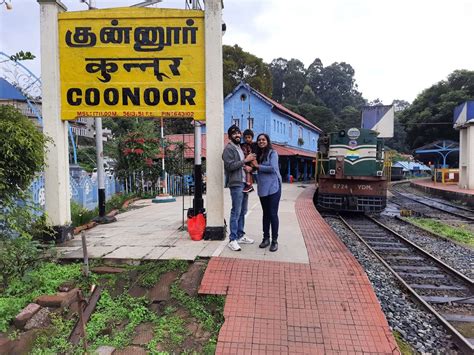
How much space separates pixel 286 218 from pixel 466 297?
4.35 metres

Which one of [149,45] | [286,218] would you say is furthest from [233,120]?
[149,45]

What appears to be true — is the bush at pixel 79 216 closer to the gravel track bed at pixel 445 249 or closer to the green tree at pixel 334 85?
the gravel track bed at pixel 445 249

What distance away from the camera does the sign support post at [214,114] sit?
5723 millimetres

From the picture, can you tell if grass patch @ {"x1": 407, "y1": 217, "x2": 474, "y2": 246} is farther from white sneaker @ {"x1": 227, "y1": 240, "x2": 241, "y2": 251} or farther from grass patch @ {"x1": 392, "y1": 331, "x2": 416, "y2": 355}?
Result: white sneaker @ {"x1": 227, "y1": 240, "x2": 241, "y2": 251}

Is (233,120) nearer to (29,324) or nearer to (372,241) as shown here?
(372,241)

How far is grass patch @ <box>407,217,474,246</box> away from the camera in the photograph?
9477mm

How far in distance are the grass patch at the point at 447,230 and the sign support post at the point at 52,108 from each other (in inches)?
370

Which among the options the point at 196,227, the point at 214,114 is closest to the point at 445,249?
the point at 196,227

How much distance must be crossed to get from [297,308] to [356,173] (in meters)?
9.48

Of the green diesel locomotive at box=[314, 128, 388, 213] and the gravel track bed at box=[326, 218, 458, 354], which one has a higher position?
Answer: the green diesel locomotive at box=[314, 128, 388, 213]

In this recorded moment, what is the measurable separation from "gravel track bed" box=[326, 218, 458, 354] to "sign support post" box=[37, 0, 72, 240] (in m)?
5.09

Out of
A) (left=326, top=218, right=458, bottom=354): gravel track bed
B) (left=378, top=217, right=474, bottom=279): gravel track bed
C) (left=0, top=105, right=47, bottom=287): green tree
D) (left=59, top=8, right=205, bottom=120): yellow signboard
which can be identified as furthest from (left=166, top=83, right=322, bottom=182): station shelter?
(left=0, top=105, right=47, bottom=287): green tree

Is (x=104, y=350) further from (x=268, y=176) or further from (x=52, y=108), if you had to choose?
(x=52, y=108)

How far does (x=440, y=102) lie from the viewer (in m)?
40.8
